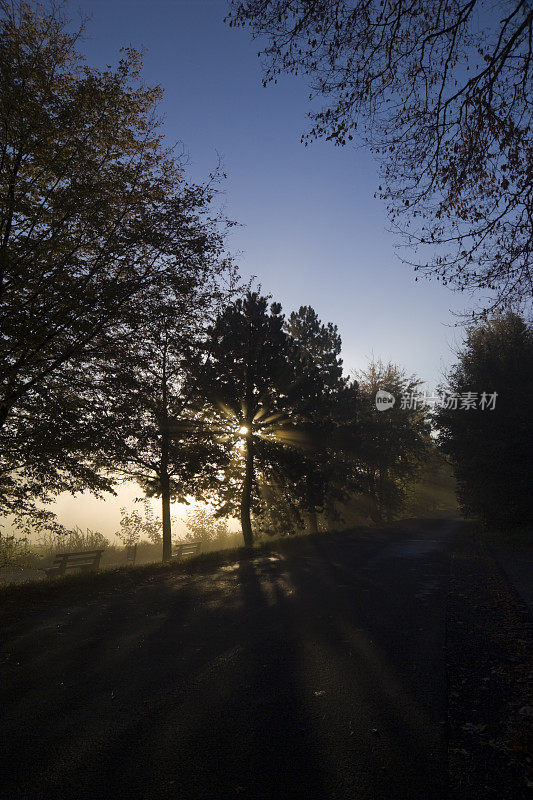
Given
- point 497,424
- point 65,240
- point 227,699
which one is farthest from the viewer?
point 497,424

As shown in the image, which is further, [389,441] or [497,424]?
[389,441]

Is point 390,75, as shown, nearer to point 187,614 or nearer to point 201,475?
point 187,614

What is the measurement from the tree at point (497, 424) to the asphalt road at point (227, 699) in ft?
62.9

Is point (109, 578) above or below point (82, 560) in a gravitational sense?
above

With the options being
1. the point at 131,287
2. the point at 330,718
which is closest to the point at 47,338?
the point at 131,287

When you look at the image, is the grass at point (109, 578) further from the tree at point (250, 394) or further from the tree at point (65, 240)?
the tree at point (250, 394)

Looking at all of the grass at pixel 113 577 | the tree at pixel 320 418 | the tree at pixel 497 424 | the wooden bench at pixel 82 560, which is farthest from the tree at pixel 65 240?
the tree at pixel 497 424

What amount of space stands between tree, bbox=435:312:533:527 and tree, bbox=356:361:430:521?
26.9 ft

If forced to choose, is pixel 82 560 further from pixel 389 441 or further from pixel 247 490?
pixel 389 441

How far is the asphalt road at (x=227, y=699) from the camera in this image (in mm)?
3303

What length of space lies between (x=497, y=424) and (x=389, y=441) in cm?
1436

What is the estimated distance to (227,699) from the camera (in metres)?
4.63

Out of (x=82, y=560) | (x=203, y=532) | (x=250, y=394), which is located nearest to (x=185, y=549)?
(x=82, y=560)

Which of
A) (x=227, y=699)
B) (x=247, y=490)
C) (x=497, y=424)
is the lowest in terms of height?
(x=227, y=699)
